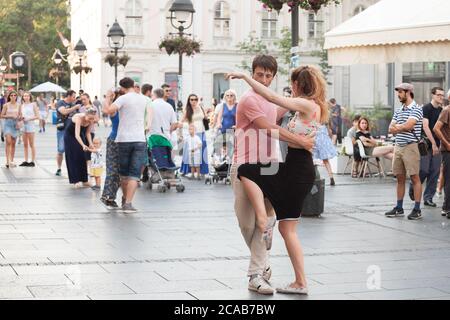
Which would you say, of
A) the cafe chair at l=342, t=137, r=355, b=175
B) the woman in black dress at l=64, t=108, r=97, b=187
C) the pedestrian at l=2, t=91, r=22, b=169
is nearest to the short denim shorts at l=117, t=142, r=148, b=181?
the woman in black dress at l=64, t=108, r=97, b=187

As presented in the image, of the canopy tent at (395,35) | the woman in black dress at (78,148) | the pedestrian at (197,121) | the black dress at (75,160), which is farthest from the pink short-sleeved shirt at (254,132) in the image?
the pedestrian at (197,121)

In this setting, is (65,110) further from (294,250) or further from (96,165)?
(294,250)

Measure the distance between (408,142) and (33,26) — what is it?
88.4 metres

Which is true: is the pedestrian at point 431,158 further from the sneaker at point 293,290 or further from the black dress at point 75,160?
the sneaker at point 293,290

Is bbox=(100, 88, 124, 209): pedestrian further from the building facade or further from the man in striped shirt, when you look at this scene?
the building facade

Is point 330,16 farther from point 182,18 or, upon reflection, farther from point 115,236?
point 115,236

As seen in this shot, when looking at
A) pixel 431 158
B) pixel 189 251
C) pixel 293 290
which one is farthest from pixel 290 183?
pixel 431 158

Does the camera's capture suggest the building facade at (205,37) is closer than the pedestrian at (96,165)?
No

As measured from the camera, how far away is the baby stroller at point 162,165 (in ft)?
55.7

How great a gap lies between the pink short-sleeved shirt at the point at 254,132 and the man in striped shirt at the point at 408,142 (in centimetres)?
545

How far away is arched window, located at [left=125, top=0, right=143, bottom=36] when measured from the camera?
2275 inches

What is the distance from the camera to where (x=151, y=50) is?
191 ft

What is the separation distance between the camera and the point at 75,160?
688 inches
